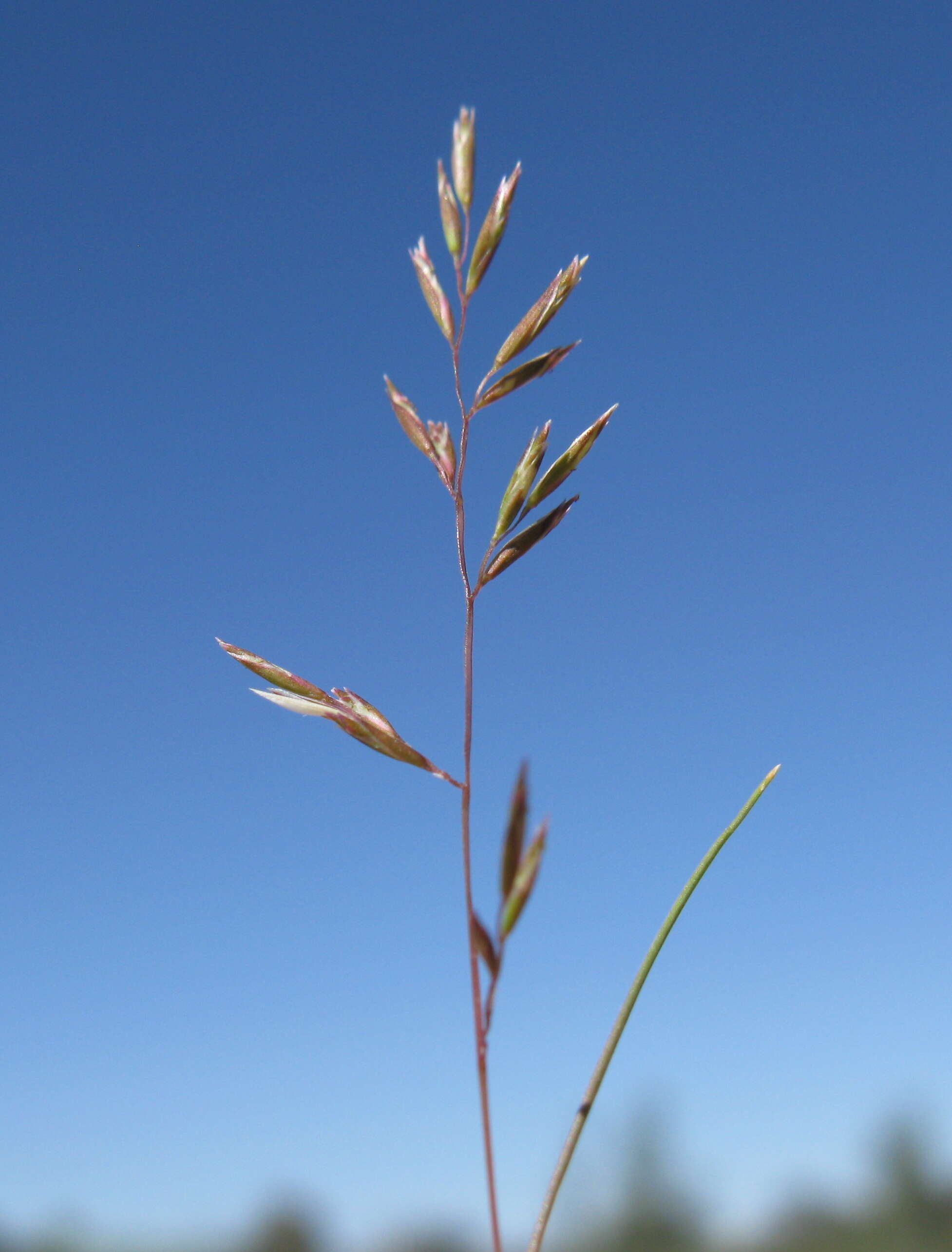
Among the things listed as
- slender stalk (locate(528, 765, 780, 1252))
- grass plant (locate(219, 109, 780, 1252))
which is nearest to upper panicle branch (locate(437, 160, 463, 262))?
grass plant (locate(219, 109, 780, 1252))

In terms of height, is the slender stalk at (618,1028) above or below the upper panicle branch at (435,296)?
below

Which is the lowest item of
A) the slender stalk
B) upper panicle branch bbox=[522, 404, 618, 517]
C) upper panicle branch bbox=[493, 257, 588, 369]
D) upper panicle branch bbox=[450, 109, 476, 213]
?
the slender stalk

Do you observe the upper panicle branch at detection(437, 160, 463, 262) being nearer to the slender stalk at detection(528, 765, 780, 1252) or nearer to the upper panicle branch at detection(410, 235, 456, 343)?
the upper panicle branch at detection(410, 235, 456, 343)

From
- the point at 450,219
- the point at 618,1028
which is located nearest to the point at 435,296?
the point at 450,219

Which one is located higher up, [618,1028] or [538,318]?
[538,318]

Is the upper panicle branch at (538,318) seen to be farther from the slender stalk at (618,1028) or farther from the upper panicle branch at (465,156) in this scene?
the slender stalk at (618,1028)

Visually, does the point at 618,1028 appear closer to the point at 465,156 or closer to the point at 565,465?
the point at 565,465

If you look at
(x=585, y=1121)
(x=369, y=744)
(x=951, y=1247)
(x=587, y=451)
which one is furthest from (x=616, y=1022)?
(x=951, y=1247)

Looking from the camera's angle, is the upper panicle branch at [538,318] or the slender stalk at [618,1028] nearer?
the slender stalk at [618,1028]

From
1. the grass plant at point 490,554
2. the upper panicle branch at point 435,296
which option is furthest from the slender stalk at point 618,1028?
the upper panicle branch at point 435,296
